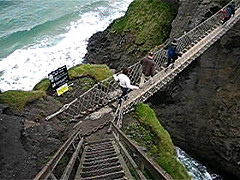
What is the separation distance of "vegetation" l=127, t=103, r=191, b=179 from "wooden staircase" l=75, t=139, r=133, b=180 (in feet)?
5.19

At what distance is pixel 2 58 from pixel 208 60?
21.3 meters

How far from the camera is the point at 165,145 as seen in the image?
9.87 meters

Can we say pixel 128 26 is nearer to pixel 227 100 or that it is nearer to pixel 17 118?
pixel 227 100

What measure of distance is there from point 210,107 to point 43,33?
2367cm

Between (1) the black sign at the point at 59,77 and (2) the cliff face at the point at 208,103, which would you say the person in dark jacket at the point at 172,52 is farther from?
(2) the cliff face at the point at 208,103

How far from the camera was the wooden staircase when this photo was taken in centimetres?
548

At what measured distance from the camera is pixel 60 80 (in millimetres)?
10555

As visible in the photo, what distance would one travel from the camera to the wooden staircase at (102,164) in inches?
216

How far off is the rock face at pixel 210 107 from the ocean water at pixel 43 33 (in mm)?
11776

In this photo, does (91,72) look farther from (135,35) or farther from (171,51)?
(135,35)

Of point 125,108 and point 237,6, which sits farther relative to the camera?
point 237,6

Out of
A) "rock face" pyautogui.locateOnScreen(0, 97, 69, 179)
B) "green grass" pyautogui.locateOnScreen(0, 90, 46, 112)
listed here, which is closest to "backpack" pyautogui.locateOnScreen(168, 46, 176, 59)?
"rock face" pyautogui.locateOnScreen(0, 97, 69, 179)

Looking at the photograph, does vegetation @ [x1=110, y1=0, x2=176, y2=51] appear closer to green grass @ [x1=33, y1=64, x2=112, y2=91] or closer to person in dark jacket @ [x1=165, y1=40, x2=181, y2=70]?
green grass @ [x1=33, y1=64, x2=112, y2=91]

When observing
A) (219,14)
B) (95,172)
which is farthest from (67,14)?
(95,172)
